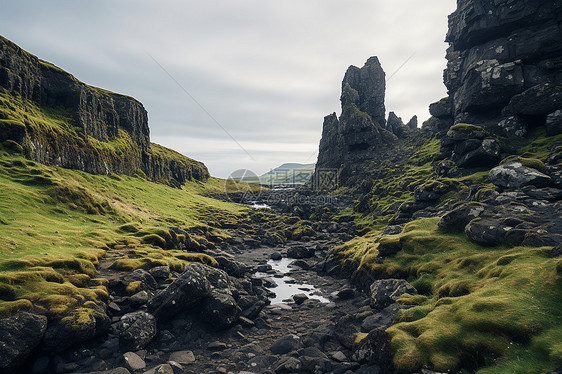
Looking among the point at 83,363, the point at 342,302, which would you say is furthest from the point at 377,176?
the point at 83,363

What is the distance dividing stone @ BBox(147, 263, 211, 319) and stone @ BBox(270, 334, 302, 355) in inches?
327

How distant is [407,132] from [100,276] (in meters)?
207

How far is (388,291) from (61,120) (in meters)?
101

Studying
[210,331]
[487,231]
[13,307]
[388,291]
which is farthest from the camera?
[388,291]

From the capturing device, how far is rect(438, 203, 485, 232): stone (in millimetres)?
28447

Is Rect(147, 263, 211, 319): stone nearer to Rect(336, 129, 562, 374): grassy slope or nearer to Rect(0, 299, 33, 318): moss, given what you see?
Rect(0, 299, 33, 318): moss

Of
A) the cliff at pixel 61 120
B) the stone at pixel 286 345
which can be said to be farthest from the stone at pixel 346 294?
the cliff at pixel 61 120

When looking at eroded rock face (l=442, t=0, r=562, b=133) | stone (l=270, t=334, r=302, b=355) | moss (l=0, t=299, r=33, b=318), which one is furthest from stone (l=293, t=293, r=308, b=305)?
eroded rock face (l=442, t=0, r=562, b=133)

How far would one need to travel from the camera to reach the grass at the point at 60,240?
66.1 feet

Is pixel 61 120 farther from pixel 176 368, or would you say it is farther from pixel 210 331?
pixel 176 368

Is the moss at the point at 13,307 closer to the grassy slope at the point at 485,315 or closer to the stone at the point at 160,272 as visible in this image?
the stone at the point at 160,272

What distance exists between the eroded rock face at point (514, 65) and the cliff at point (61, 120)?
11566 cm

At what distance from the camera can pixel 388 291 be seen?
80.4 feet

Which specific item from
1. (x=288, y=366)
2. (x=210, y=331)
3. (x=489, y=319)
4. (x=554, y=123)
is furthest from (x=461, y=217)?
(x=554, y=123)
